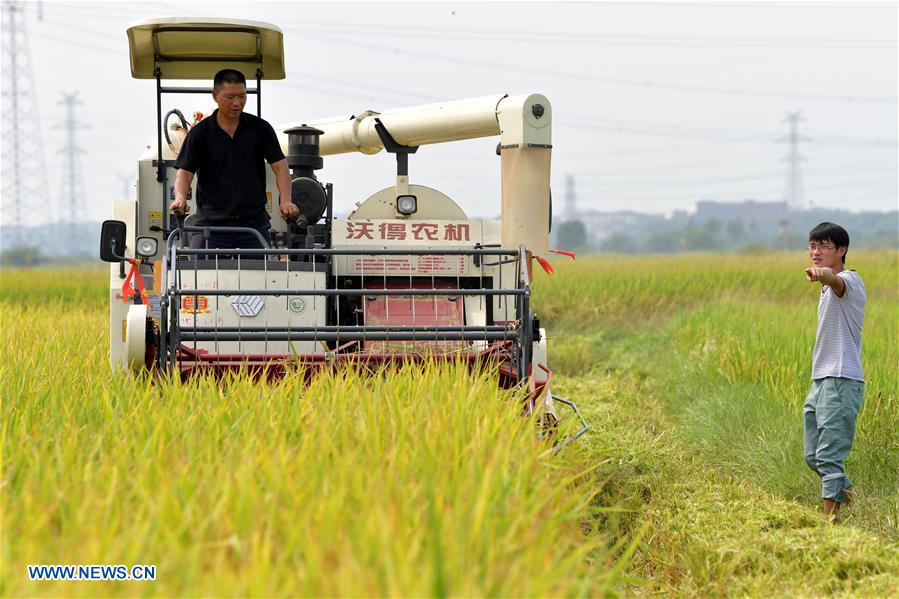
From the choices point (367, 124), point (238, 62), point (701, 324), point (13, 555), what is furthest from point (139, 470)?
point (701, 324)

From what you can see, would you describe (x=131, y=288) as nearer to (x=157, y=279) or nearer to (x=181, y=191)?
(x=157, y=279)

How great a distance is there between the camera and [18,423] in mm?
4410

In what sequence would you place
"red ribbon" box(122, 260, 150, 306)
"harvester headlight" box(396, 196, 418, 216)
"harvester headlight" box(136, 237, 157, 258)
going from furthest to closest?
"harvester headlight" box(396, 196, 418, 216), "harvester headlight" box(136, 237, 157, 258), "red ribbon" box(122, 260, 150, 306)

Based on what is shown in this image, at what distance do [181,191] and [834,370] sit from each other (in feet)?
12.4

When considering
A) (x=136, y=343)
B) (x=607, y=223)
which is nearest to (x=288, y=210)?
(x=136, y=343)

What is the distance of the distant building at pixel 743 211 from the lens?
14462 centimetres

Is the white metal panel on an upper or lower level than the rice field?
upper

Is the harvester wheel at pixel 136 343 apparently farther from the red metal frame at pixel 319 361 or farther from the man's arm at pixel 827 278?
the man's arm at pixel 827 278

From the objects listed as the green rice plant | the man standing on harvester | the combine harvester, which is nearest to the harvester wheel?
the combine harvester

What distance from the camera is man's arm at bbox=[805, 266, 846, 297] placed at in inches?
222

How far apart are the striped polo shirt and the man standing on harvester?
3161 millimetres

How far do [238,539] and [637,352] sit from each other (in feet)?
36.0

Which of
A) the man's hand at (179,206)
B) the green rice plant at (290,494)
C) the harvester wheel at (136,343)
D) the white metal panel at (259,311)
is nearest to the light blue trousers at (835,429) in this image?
the green rice plant at (290,494)

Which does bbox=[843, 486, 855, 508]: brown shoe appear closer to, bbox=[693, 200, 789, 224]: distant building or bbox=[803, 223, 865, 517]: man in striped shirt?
bbox=[803, 223, 865, 517]: man in striped shirt
